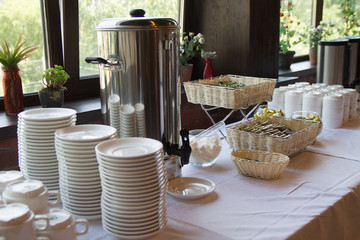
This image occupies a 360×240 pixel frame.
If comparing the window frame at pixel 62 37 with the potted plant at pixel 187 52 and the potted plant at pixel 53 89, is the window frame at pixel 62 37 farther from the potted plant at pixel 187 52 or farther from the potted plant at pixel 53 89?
the potted plant at pixel 187 52

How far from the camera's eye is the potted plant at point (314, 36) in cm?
329

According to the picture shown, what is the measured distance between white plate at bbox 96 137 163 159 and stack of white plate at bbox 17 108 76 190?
178 mm

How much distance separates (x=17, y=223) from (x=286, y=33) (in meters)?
2.82

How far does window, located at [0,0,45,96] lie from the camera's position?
1.67 m

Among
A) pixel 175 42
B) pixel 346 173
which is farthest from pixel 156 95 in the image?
pixel 346 173

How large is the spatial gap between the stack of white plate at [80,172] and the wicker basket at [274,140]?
1.72 ft

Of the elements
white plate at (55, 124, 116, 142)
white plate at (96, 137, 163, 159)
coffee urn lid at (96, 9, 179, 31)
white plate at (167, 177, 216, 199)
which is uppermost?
coffee urn lid at (96, 9, 179, 31)

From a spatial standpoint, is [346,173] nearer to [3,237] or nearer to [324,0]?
[3,237]

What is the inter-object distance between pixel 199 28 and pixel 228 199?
1595mm

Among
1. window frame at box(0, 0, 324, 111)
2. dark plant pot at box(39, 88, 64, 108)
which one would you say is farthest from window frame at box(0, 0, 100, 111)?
dark plant pot at box(39, 88, 64, 108)

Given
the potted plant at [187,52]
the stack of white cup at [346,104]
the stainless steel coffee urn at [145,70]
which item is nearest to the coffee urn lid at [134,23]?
the stainless steel coffee urn at [145,70]

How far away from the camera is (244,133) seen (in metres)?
1.31

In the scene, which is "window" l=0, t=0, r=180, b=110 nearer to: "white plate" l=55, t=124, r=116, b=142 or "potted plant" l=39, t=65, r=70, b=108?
"potted plant" l=39, t=65, r=70, b=108

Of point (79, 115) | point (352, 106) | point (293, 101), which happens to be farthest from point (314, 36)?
point (79, 115)
